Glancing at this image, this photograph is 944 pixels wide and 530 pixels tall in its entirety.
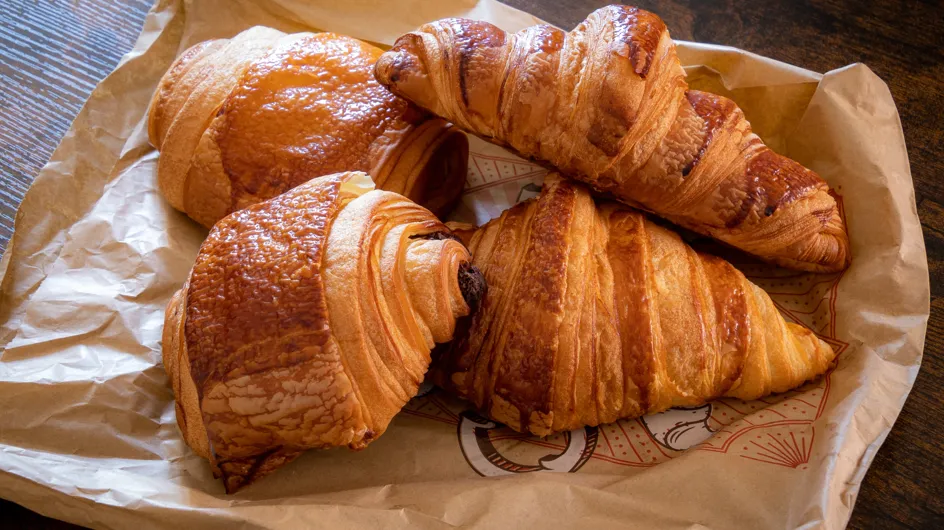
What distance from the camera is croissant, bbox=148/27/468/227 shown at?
5.77 feet

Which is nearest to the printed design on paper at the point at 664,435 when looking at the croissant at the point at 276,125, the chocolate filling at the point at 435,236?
the chocolate filling at the point at 435,236

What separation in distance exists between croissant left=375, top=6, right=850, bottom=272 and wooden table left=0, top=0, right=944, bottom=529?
598 millimetres

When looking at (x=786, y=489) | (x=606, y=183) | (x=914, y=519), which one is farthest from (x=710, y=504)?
(x=606, y=183)

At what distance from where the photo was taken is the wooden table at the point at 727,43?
79.9 inches

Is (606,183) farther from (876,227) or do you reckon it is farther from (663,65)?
(876,227)

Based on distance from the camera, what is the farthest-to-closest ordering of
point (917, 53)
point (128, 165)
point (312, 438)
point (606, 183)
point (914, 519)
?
point (917, 53), point (128, 165), point (606, 183), point (914, 519), point (312, 438)

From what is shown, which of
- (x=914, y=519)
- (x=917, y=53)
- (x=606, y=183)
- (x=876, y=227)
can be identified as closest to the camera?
(x=914, y=519)

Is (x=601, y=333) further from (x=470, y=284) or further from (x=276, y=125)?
(x=276, y=125)

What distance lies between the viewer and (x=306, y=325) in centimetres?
131

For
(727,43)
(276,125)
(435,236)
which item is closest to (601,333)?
(435,236)

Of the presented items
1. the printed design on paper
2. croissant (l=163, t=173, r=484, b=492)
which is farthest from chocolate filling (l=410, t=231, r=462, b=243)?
the printed design on paper

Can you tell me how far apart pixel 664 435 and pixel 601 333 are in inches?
12.7

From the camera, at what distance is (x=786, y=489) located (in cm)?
143

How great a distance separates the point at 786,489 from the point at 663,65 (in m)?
0.94
